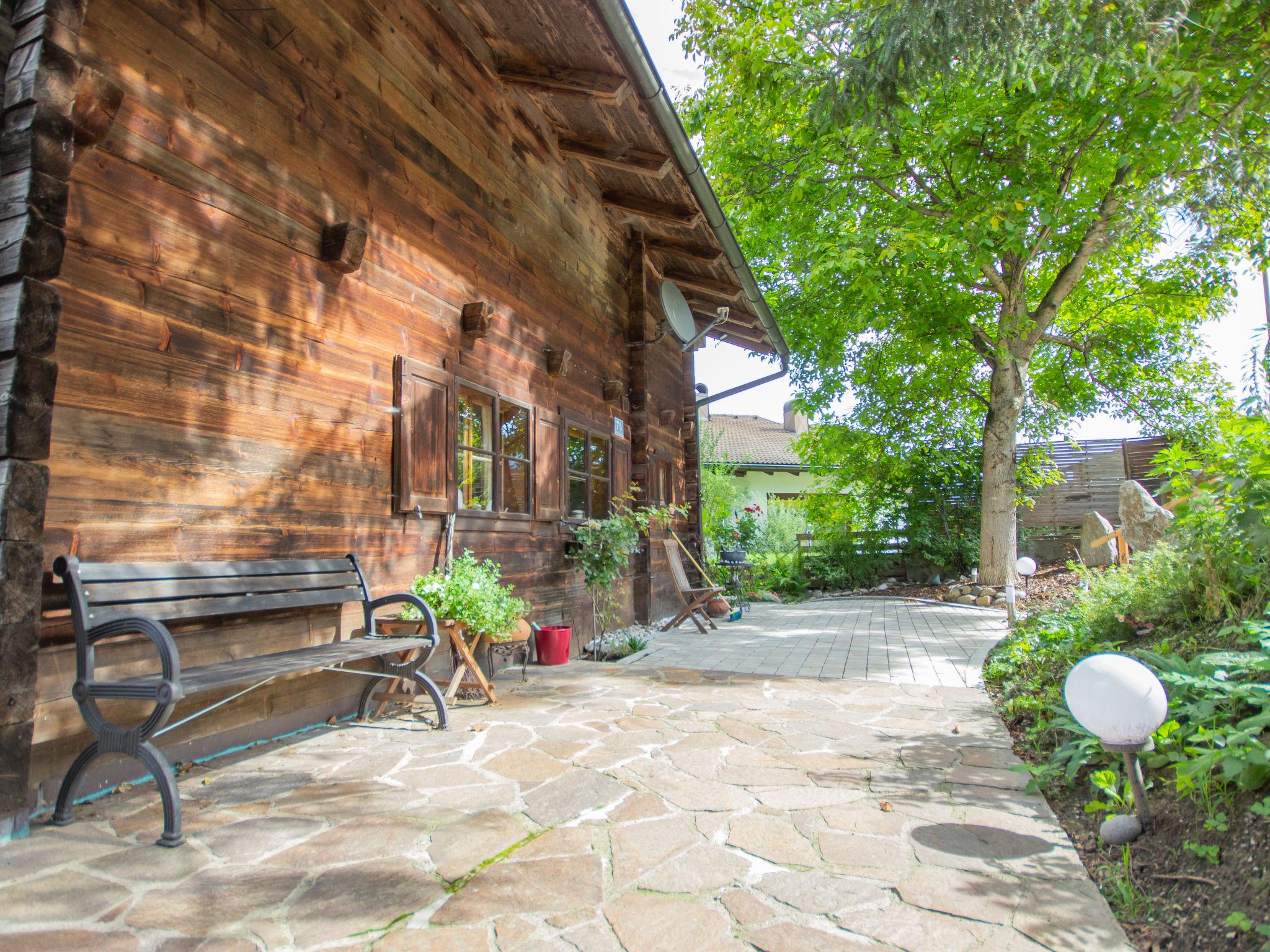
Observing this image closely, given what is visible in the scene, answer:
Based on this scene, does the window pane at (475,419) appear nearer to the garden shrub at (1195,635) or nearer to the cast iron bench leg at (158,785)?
the cast iron bench leg at (158,785)

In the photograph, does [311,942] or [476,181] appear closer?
[311,942]

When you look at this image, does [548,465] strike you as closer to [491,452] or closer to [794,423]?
[491,452]

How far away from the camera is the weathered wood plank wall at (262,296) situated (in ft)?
8.06

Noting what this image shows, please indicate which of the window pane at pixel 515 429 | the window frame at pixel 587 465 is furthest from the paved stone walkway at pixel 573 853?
the window frame at pixel 587 465

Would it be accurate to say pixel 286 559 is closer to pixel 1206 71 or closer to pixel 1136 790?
pixel 1136 790

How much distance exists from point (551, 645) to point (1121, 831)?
3.87 metres

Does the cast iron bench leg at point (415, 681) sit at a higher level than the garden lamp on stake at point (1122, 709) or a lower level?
lower

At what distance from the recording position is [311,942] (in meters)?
1.63

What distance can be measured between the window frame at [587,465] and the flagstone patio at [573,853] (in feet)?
9.12

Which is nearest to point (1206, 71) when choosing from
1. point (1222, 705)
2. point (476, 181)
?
point (1222, 705)

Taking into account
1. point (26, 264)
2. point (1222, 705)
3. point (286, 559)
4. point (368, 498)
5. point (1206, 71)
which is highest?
point (1206, 71)

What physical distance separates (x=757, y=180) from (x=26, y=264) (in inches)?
323

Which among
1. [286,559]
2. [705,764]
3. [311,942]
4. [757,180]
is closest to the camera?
[311,942]

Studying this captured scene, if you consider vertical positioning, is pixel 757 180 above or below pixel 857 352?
above
